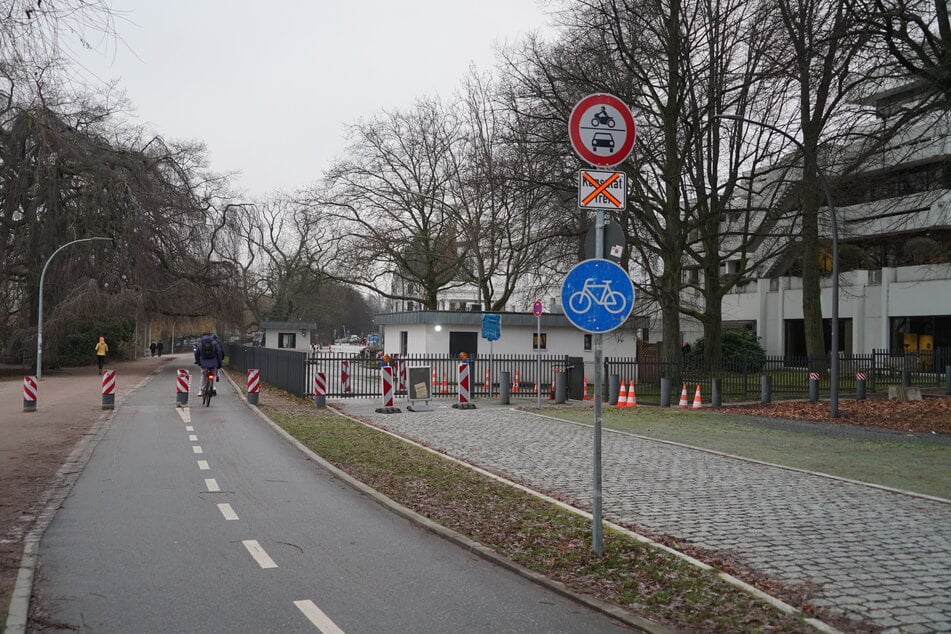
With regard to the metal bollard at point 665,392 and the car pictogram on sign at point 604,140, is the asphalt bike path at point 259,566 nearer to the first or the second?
the car pictogram on sign at point 604,140

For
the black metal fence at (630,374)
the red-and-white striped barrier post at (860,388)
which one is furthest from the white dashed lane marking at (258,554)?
the red-and-white striped barrier post at (860,388)

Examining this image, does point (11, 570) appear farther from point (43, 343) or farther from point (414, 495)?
point (43, 343)

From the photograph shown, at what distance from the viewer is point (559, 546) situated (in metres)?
6.89

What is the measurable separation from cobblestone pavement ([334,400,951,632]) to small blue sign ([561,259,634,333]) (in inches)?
89.0

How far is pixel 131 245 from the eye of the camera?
37719mm

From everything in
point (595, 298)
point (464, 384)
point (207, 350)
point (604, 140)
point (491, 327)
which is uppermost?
point (604, 140)

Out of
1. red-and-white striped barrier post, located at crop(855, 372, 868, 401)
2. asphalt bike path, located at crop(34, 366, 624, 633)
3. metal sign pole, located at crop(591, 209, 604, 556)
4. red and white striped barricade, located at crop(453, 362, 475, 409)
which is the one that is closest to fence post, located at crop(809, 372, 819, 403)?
red-and-white striped barrier post, located at crop(855, 372, 868, 401)

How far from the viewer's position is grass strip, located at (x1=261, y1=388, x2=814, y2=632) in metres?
5.25

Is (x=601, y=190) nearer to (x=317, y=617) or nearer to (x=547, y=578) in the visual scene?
(x=547, y=578)

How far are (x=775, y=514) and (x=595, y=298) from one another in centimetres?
344

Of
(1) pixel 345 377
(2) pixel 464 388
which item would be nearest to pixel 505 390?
(2) pixel 464 388

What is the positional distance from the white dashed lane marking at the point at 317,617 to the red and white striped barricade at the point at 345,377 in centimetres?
1737

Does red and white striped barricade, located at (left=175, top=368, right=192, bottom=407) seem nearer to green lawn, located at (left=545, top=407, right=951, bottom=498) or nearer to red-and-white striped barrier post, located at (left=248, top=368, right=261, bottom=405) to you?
red-and-white striped barrier post, located at (left=248, top=368, right=261, bottom=405)

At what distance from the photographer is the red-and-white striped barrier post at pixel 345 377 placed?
23.0 meters
